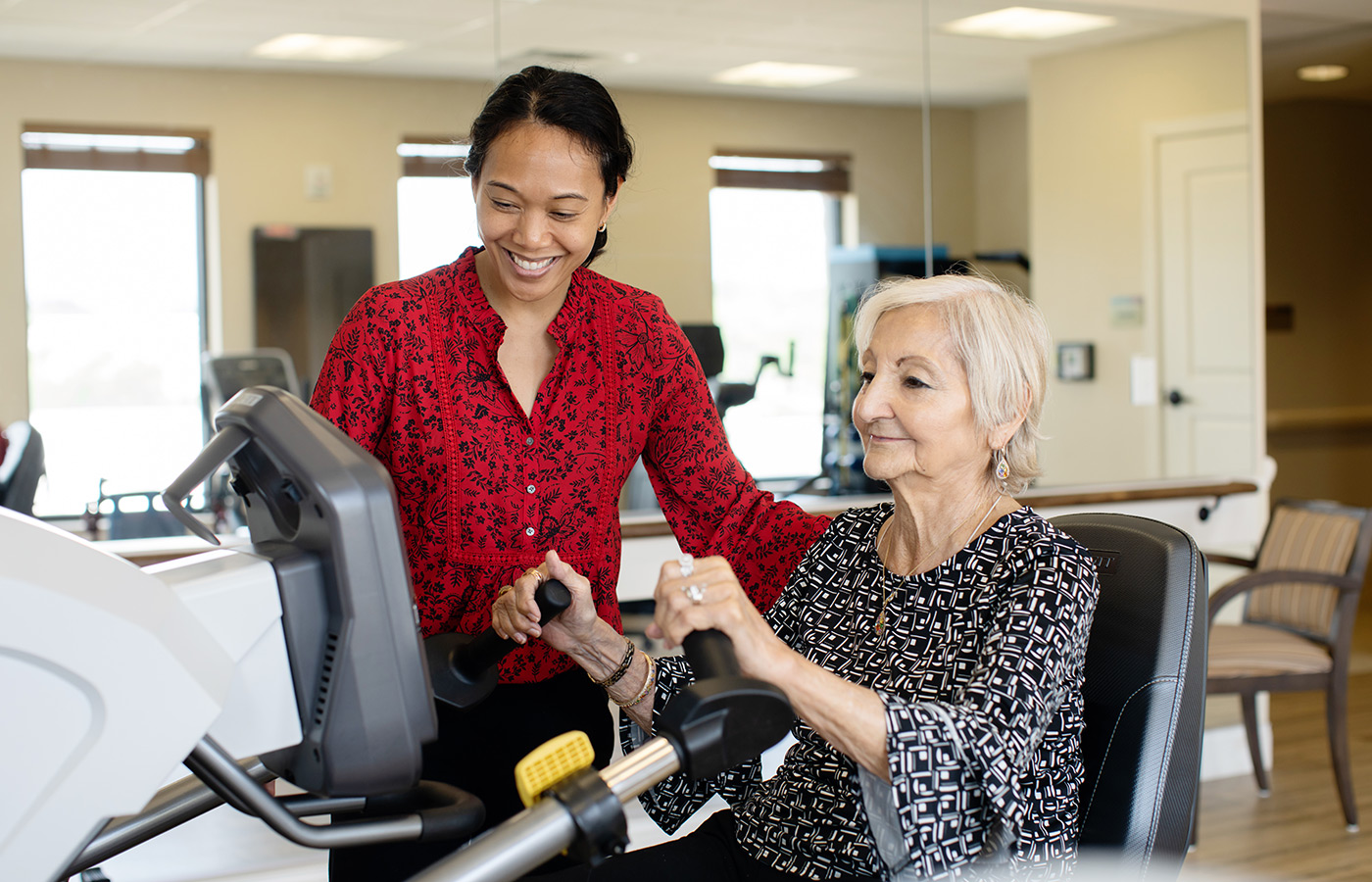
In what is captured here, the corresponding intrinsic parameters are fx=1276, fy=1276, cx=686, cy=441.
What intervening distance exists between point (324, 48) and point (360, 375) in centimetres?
287

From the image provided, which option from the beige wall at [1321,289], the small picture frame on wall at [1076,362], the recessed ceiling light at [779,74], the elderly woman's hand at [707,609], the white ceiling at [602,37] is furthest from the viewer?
the beige wall at [1321,289]

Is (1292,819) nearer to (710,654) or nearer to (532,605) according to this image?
(532,605)

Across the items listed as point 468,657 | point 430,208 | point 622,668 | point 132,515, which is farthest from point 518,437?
point 132,515

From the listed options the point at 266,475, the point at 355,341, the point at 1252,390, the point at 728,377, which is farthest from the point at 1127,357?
the point at 266,475

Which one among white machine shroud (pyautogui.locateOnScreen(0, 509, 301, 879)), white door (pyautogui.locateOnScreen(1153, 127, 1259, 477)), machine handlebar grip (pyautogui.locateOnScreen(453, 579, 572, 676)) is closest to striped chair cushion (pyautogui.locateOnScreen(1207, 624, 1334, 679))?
A: white door (pyautogui.locateOnScreen(1153, 127, 1259, 477))

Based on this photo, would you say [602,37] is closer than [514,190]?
No

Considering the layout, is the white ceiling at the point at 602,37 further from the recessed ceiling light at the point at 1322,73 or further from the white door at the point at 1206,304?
the recessed ceiling light at the point at 1322,73

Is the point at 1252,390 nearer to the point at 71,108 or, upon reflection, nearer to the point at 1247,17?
the point at 1247,17

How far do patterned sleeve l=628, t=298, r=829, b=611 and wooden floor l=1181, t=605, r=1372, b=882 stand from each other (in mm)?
2207

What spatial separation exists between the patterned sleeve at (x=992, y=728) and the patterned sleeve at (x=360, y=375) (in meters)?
0.68

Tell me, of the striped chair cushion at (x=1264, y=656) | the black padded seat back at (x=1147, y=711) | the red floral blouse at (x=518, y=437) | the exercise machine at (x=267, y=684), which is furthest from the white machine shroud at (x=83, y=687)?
the striped chair cushion at (x=1264, y=656)

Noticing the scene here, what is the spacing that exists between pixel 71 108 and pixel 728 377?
2.08m

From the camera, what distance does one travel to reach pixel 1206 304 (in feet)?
14.4

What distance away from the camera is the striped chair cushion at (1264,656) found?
360 cm
